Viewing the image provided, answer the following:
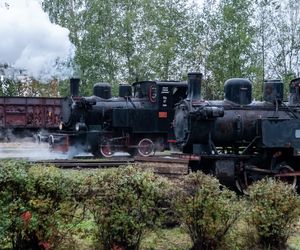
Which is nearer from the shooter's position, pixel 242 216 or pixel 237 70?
pixel 242 216

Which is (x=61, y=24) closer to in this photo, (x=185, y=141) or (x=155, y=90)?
(x=155, y=90)

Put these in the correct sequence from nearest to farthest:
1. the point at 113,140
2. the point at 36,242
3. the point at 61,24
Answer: the point at 36,242, the point at 113,140, the point at 61,24

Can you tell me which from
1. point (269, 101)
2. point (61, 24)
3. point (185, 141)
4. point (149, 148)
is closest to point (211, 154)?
point (185, 141)

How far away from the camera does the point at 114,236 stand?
5.71 m

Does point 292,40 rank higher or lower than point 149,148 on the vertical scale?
higher

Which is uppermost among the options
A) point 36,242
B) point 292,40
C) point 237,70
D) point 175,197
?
point 292,40

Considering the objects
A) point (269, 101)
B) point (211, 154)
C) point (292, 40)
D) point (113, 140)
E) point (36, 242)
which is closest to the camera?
point (36, 242)

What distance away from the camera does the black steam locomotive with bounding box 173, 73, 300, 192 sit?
9961mm

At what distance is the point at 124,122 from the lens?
59.3 ft

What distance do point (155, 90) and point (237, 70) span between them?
1133 centimetres

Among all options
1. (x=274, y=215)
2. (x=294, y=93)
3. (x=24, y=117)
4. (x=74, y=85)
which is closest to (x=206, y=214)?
(x=274, y=215)

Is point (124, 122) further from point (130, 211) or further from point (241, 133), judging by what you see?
point (130, 211)

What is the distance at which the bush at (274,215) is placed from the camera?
608 centimetres

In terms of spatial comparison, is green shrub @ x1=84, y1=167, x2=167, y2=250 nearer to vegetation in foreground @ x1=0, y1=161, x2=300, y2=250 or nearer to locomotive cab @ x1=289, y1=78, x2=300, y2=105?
vegetation in foreground @ x1=0, y1=161, x2=300, y2=250
